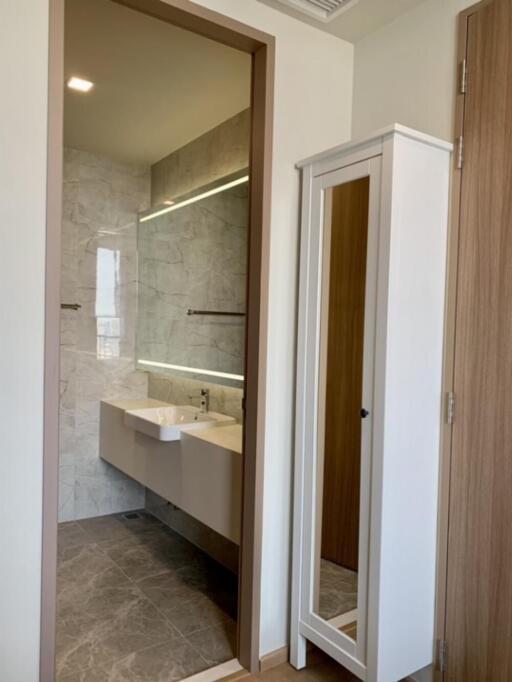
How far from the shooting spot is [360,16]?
81.3 inches

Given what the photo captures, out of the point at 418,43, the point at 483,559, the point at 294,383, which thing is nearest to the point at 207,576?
the point at 294,383

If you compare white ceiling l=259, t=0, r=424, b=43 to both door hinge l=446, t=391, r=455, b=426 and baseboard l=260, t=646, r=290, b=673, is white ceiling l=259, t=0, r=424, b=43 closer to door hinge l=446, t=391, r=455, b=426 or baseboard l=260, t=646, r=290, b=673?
door hinge l=446, t=391, r=455, b=426

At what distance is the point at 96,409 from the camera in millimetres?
3932

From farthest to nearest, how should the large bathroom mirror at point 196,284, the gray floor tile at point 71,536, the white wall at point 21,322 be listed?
the gray floor tile at point 71,536, the large bathroom mirror at point 196,284, the white wall at point 21,322

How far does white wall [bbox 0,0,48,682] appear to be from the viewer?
4.95 feet

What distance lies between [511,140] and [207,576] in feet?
8.66

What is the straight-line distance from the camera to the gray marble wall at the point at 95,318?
3.80m

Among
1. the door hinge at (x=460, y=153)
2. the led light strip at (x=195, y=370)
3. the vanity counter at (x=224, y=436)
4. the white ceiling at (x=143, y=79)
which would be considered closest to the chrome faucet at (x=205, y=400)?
the led light strip at (x=195, y=370)

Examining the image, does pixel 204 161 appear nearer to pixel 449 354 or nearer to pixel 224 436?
pixel 224 436

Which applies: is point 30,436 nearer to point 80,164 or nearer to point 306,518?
point 306,518

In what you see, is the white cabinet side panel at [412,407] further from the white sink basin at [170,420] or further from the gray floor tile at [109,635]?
the white sink basin at [170,420]

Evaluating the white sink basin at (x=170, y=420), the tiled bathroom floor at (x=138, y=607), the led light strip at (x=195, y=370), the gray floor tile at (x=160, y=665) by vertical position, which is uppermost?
the led light strip at (x=195, y=370)

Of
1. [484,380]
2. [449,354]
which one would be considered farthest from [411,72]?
[484,380]

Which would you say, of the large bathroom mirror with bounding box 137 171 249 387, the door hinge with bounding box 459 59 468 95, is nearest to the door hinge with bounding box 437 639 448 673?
the large bathroom mirror with bounding box 137 171 249 387
